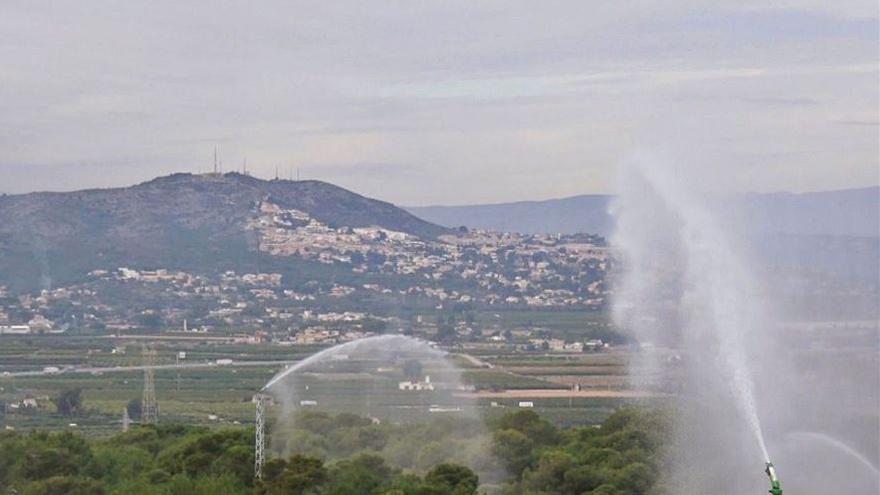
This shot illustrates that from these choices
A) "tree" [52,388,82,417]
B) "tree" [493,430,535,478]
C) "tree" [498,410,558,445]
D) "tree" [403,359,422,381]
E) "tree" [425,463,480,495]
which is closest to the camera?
"tree" [425,463,480,495]

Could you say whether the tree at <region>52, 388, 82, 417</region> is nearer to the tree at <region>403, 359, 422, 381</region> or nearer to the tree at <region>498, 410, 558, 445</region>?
the tree at <region>403, 359, 422, 381</region>

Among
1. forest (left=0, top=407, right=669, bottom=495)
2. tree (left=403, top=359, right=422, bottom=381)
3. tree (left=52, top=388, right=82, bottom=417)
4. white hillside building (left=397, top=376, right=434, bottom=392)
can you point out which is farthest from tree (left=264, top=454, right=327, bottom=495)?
tree (left=52, top=388, right=82, bottom=417)

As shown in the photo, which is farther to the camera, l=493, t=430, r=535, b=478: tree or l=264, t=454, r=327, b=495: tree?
l=493, t=430, r=535, b=478: tree

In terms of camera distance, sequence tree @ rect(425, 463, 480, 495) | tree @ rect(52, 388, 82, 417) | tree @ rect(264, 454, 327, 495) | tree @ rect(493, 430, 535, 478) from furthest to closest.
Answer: tree @ rect(52, 388, 82, 417), tree @ rect(493, 430, 535, 478), tree @ rect(425, 463, 480, 495), tree @ rect(264, 454, 327, 495)

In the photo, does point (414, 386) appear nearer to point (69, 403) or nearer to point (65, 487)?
point (69, 403)

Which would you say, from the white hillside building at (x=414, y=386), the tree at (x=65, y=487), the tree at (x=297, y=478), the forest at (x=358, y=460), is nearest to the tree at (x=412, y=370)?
the white hillside building at (x=414, y=386)

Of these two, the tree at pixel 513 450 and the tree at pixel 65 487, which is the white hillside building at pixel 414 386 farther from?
the tree at pixel 65 487

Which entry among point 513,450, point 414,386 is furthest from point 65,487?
point 414,386

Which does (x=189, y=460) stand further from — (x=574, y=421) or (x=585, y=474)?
(x=574, y=421)
